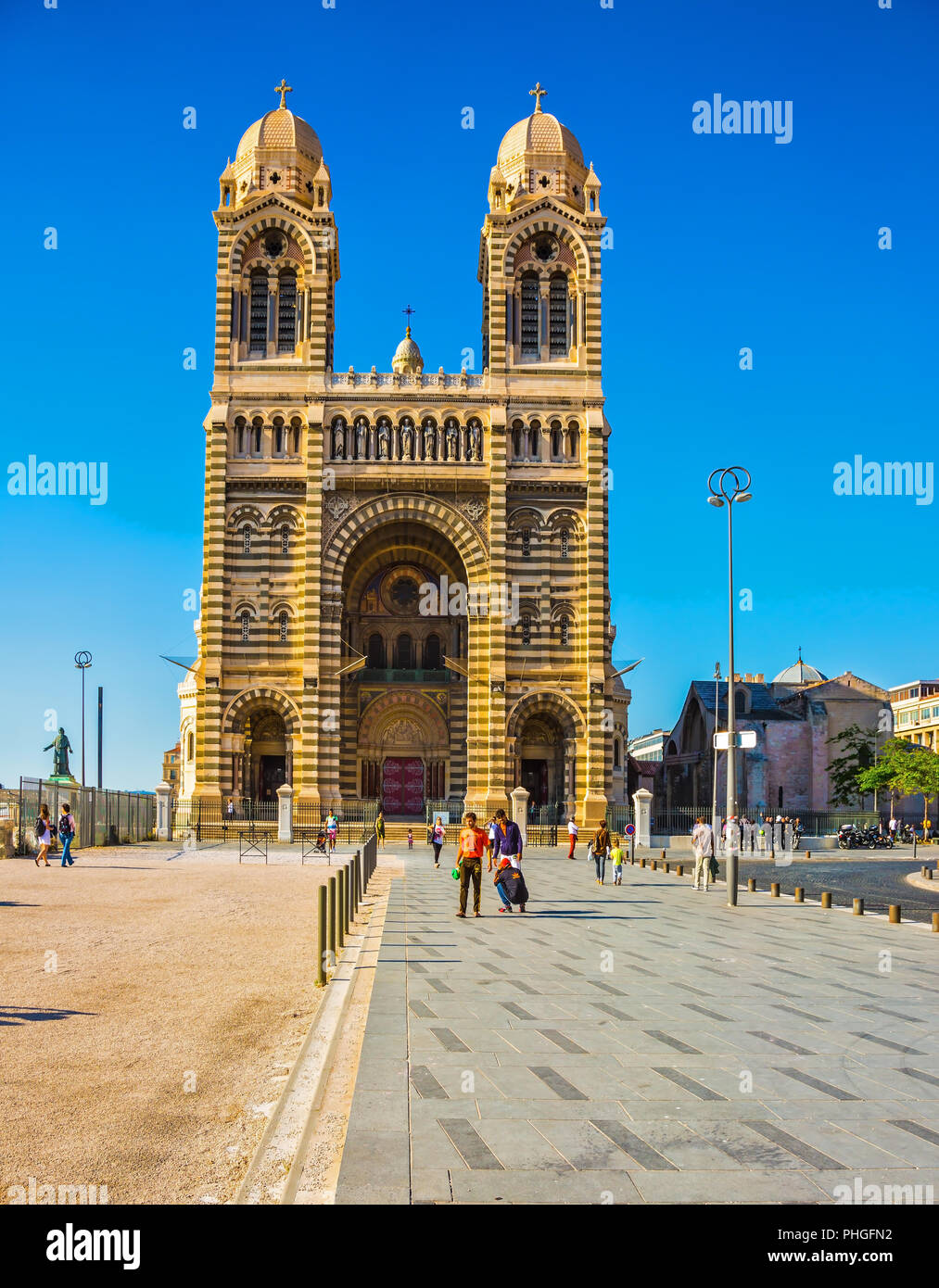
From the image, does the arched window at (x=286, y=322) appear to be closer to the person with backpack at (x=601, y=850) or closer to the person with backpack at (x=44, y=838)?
the person with backpack at (x=44, y=838)

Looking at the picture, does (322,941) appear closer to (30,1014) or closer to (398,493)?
(30,1014)

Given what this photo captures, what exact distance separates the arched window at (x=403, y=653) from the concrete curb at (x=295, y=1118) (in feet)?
140

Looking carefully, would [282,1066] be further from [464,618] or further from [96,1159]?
[464,618]

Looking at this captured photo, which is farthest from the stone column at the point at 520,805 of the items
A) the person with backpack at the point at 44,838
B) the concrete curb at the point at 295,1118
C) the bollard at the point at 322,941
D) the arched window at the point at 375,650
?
the concrete curb at the point at 295,1118

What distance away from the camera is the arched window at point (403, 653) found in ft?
177

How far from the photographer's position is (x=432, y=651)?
54.1 m

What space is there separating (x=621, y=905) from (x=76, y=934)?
33.0 ft


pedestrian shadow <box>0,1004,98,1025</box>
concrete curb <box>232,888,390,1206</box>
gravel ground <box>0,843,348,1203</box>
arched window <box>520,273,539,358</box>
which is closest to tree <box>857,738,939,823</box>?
arched window <box>520,273,539,358</box>

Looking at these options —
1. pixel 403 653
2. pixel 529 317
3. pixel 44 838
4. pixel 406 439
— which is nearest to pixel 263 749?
pixel 403 653

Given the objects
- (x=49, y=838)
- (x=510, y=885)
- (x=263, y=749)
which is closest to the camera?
(x=510, y=885)

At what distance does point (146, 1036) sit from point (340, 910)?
5259 millimetres

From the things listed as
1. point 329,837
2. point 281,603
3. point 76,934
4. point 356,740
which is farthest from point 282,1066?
point 356,740

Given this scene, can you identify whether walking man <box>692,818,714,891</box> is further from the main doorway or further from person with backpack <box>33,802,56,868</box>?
the main doorway

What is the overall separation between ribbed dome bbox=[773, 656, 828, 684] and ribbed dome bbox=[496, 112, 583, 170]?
40.7 m
